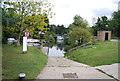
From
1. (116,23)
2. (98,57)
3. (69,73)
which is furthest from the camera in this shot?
(116,23)

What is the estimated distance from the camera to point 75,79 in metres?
5.15

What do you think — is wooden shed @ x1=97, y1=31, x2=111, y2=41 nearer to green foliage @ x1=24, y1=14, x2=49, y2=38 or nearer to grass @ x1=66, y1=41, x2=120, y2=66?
grass @ x1=66, y1=41, x2=120, y2=66

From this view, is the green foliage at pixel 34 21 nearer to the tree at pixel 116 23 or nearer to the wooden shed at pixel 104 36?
the tree at pixel 116 23

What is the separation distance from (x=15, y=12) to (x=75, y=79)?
1045 centimetres

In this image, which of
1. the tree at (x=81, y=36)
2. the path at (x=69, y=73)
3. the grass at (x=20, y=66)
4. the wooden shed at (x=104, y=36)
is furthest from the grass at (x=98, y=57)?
the wooden shed at (x=104, y=36)

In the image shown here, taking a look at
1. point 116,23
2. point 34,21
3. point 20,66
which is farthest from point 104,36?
point 20,66

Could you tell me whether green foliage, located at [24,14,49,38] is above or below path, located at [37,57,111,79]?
above

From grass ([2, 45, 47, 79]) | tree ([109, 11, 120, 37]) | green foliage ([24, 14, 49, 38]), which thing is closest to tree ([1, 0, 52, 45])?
green foliage ([24, 14, 49, 38])

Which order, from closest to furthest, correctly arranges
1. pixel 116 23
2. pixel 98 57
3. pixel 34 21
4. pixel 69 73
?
pixel 69 73 < pixel 98 57 < pixel 34 21 < pixel 116 23

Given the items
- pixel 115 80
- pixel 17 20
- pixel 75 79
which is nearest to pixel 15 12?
pixel 17 20

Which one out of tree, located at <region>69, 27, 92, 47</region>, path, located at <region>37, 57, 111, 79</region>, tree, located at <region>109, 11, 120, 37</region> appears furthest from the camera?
tree, located at <region>109, 11, 120, 37</region>

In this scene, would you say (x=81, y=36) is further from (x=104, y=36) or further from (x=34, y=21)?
(x=34, y=21)

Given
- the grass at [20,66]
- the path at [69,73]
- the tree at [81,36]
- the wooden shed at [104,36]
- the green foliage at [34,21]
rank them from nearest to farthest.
Result: 1. the grass at [20,66]
2. the path at [69,73]
3. the green foliage at [34,21]
4. the tree at [81,36]
5. the wooden shed at [104,36]

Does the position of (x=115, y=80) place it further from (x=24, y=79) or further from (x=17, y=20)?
(x=17, y=20)
